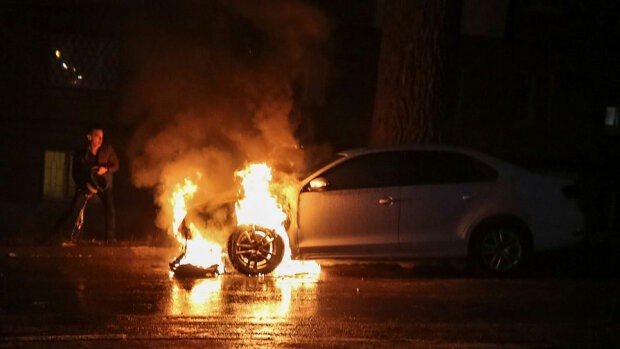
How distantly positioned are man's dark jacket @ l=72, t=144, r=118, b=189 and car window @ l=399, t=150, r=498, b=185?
466 centimetres

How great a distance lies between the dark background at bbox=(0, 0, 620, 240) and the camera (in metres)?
17.8

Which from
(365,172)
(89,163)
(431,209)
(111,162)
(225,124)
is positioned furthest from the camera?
(225,124)

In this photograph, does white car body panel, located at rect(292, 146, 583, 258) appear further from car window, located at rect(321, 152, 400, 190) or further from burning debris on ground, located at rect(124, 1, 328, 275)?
burning debris on ground, located at rect(124, 1, 328, 275)

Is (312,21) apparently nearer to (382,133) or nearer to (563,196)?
(382,133)

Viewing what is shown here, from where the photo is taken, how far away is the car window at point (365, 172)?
10570 mm

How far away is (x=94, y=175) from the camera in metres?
12.9

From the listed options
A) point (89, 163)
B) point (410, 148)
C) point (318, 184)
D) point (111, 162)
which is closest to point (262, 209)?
point (318, 184)

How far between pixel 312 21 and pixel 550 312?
26.4ft

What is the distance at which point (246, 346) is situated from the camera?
6.84m

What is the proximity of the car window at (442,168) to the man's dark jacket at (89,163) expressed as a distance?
4659 mm

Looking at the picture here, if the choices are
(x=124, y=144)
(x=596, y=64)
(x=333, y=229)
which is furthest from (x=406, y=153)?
(x=596, y=64)

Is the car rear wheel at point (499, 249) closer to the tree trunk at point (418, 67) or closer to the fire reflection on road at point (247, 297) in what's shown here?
the fire reflection on road at point (247, 297)

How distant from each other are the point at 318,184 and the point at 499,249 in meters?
2.30

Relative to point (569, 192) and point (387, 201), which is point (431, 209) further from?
point (569, 192)
